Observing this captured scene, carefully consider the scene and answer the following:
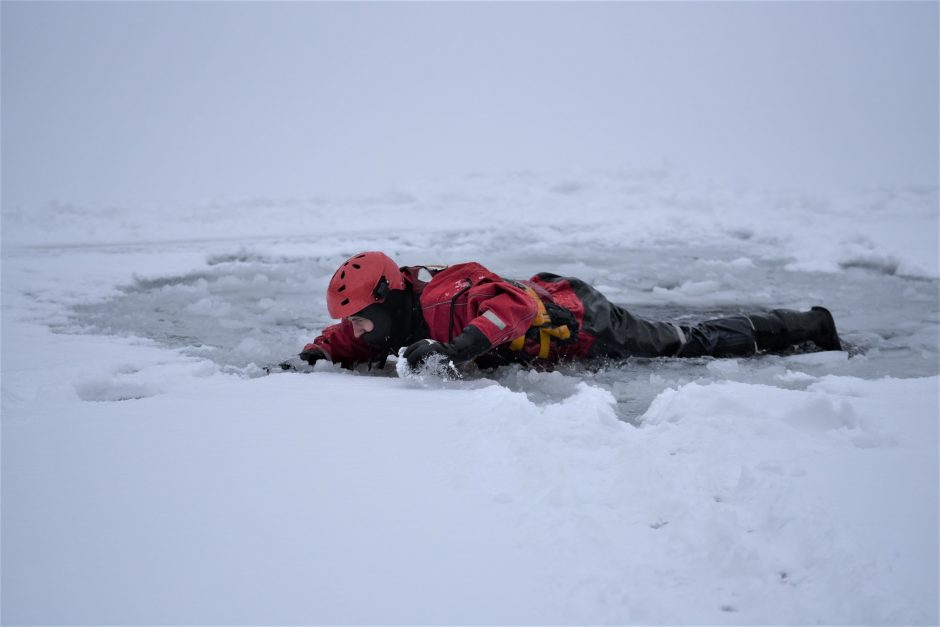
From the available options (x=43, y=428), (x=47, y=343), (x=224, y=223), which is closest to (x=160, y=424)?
(x=43, y=428)

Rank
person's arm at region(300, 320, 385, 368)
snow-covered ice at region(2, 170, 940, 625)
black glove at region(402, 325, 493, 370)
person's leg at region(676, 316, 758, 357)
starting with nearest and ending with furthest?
snow-covered ice at region(2, 170, 940, 625), black glove at region(402, 325, 493, 370), person's arm at region(300, 320, 385, 368), person's leg at region(676, 316, 758, 357)

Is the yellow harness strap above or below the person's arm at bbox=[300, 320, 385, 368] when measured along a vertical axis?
above

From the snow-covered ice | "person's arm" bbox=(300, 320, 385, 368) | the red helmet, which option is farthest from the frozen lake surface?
the red helmet

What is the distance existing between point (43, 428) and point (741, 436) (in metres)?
1.98

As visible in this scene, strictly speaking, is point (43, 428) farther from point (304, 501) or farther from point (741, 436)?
point (741, 436)

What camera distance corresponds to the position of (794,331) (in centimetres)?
394

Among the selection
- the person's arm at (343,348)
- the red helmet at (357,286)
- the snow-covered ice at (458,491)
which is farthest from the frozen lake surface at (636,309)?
the red helmet at (357,286)

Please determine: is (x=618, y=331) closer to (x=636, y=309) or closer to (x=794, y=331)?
(x=794, y=331)

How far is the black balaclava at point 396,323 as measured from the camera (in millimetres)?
3225

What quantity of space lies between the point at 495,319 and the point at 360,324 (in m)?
0.67

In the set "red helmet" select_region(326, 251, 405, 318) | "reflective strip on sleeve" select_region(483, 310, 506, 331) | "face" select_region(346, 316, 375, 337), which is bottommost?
"face" select_region(346, 316, 375, 337)

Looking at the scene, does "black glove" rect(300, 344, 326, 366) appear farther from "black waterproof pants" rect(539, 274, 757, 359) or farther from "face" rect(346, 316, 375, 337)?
"black waterproof pants" rect(539, 274, 757, 359)

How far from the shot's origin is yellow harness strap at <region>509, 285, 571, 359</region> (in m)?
3.34

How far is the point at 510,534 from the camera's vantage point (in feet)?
4.71
